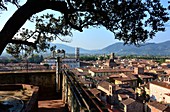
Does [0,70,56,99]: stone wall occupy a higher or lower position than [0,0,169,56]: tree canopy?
lower

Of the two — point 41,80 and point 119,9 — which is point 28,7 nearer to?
point 119,9

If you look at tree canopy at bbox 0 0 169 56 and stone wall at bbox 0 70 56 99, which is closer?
tree canopy at bbox 0 0 169 56

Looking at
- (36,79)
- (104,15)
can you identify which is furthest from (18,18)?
(36,79)

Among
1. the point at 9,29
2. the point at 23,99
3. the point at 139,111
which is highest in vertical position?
the point at 9,29

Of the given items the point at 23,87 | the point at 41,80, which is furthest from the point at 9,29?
the point at 41,80

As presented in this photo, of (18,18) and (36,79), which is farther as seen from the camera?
(36,79)

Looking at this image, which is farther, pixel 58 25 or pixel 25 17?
pixel 58 25

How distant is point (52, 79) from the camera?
864cm

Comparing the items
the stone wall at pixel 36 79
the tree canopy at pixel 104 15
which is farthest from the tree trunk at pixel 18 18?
the stone wall at pixel 36 79

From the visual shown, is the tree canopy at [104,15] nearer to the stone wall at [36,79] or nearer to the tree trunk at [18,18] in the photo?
the tree trunk at [18,18]

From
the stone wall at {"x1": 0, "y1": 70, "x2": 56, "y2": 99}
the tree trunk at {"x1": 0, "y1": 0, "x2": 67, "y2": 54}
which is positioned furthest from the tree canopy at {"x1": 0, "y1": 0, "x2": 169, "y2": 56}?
the stone wall at {"x1": 0, "y1": 70, "x2": 56, "y2": 99}

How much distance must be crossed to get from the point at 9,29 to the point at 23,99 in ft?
8.81

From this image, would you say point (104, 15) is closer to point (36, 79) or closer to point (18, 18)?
point (18, 18)

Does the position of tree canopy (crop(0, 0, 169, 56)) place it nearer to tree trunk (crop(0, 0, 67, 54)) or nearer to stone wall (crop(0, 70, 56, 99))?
tree trunk (crop(0, 0, 67, 54))
